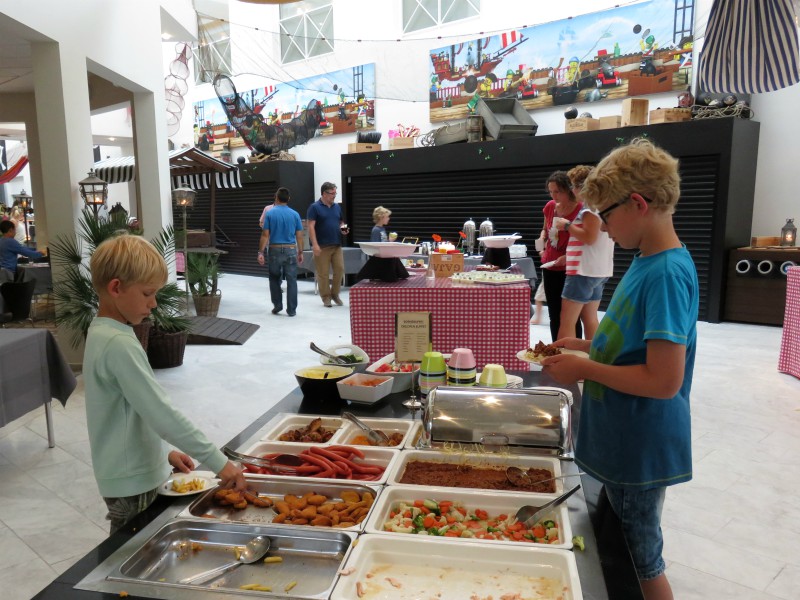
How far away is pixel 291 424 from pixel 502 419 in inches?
27.5

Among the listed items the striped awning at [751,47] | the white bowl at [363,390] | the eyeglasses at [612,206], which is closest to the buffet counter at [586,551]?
the white bowl at [363,390]

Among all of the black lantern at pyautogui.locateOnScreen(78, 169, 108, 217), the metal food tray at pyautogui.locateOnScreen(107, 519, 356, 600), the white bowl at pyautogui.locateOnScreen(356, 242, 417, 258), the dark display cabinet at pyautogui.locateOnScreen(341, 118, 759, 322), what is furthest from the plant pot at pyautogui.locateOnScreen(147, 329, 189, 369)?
the dark display cabinet at pyautogui.locateOnScreen(341, 118, 759, 322)

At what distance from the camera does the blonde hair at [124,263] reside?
4.41 feet

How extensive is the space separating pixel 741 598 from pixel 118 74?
661 cm

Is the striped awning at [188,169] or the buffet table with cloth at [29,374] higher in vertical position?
the striped awning at [188,169]

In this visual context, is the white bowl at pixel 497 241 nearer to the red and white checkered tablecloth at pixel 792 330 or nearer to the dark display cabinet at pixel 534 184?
the red and white checkered tablecloth at pixel 792 330

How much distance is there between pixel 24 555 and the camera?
237 centimetres

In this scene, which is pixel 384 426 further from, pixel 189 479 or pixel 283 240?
pixel 283 240

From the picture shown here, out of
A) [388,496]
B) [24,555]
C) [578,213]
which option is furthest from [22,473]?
[578,213]

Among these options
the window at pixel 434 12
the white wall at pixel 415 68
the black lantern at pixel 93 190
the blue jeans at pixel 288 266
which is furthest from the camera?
the window at pixel 434 12

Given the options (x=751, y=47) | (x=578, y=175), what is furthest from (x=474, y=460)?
(x=751, y=47)

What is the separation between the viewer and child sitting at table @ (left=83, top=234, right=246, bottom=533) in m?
1.34

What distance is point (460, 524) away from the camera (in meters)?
1.23

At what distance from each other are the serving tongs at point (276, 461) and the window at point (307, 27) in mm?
8608
